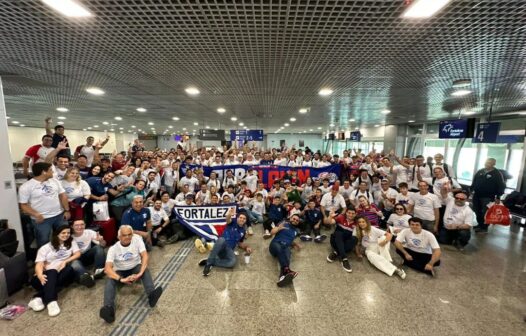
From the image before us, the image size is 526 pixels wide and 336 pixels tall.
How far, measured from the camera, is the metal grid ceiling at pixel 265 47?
7.36 feet

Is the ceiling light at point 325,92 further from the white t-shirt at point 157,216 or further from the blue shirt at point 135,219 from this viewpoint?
the blue shirt at point 135,219

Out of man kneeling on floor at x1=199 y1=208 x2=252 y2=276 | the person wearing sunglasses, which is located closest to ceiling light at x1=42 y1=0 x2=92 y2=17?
man kneeling on floor at x1=199 y1=208 x2=252 y2=276

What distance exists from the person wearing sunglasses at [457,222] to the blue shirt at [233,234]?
15.1ft

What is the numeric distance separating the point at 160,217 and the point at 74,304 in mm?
2143

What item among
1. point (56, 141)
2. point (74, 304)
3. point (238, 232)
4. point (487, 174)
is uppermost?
point (56, 141)

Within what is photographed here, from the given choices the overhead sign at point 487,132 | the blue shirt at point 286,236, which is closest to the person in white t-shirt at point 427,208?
the blue shirt at point 286,236

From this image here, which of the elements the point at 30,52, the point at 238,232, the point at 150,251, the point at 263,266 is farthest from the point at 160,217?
the point at 30,52

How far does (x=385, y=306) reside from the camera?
3.04 meters

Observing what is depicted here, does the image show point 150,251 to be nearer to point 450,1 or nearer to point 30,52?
point 30,52

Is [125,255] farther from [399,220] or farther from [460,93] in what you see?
[460,93]

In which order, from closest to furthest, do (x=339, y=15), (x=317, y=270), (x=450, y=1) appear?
(x=450, y=1)
(x=339, y=15)
(x=317, y=270)

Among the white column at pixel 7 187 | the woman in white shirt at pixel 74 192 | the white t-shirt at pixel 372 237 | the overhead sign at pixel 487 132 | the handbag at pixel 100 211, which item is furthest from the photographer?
the overhead sign at pixel 487 132

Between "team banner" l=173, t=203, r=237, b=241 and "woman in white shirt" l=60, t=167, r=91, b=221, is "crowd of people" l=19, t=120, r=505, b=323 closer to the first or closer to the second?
"woman in white shirt" l=60, t=167, r=91, b=221

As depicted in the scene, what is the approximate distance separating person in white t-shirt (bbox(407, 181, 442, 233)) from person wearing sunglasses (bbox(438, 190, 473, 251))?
20cm
